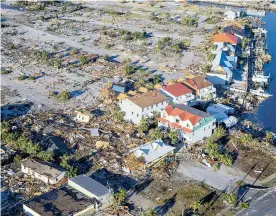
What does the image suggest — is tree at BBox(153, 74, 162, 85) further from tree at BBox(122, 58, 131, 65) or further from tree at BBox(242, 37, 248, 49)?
tree at BBox(242, 37, 248, 49)

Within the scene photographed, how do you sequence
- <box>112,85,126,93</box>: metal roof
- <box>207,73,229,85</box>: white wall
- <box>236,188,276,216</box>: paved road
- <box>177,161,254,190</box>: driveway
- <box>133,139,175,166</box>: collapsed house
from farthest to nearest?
<box>207,73,229,85</box>: white wall
<box>112,85,126,93</box>: metal roof
<box>133,139,175,166</box>: collapsed house
<box>177,161,254,190</box>: driveway
<box>236,188,276,216</box>: paved road

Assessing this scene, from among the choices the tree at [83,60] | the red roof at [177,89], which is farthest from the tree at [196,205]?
the tree at [83,60]

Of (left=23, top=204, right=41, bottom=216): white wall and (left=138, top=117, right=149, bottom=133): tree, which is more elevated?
(left=138, top=117, right=149, bottom=133): tree

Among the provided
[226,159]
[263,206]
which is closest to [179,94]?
[226,159]

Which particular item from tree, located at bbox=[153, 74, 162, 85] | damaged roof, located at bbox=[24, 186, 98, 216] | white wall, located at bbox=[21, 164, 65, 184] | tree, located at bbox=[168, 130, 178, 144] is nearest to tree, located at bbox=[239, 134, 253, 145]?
tree, located at bbox=[168, 130, 178, 144]

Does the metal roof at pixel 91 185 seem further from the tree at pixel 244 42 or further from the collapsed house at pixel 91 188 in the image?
the tree at pixel 244 42

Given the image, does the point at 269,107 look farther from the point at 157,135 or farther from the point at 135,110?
the point at 157,135

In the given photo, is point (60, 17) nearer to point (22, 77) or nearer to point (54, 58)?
point (54, 58)
